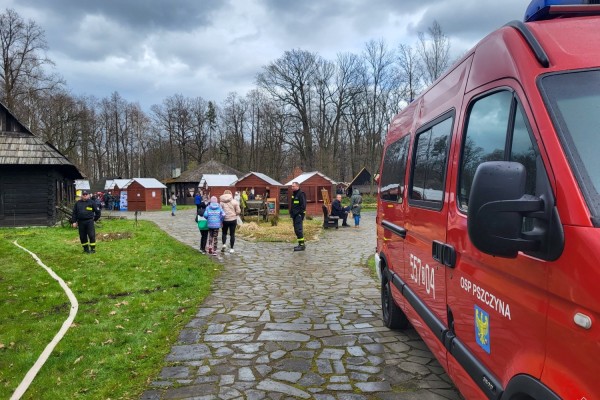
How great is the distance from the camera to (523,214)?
1.71m

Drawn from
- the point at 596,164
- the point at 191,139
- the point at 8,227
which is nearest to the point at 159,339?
the point at 596,164

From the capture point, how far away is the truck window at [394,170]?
15.5 ft

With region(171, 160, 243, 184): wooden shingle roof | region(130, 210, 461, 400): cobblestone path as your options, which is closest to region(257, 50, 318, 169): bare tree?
region(171, 160, 243, 184): wooden shingle roof

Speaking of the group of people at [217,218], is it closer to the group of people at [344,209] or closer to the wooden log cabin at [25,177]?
the group of people at [344,209]

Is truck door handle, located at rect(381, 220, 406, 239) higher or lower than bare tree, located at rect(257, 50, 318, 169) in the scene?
lower

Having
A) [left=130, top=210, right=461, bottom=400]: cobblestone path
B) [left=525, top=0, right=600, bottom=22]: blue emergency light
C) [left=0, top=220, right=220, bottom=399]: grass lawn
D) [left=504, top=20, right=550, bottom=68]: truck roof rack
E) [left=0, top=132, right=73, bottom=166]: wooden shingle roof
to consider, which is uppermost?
[left=0, top=132, right=73, bottom=166]: wooden shingle roof

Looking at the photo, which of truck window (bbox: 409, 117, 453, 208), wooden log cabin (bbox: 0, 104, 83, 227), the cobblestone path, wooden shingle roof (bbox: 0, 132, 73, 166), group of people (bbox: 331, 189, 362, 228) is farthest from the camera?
wooden log cabin (bbox: 0, 104, 83, 227)

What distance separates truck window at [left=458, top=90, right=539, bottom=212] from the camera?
2.00 meters

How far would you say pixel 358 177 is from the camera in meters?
52.6

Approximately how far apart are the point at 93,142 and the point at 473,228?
7038cm

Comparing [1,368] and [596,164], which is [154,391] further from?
[596,164]

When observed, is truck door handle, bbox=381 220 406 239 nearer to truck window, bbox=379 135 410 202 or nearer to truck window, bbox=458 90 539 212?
truck window, bbox=379 135 410 202

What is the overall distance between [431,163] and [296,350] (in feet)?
8.54

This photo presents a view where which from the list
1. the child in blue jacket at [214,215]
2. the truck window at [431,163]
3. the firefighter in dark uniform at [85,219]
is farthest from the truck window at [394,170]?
the firefighter in dark uniform at [85,219]
